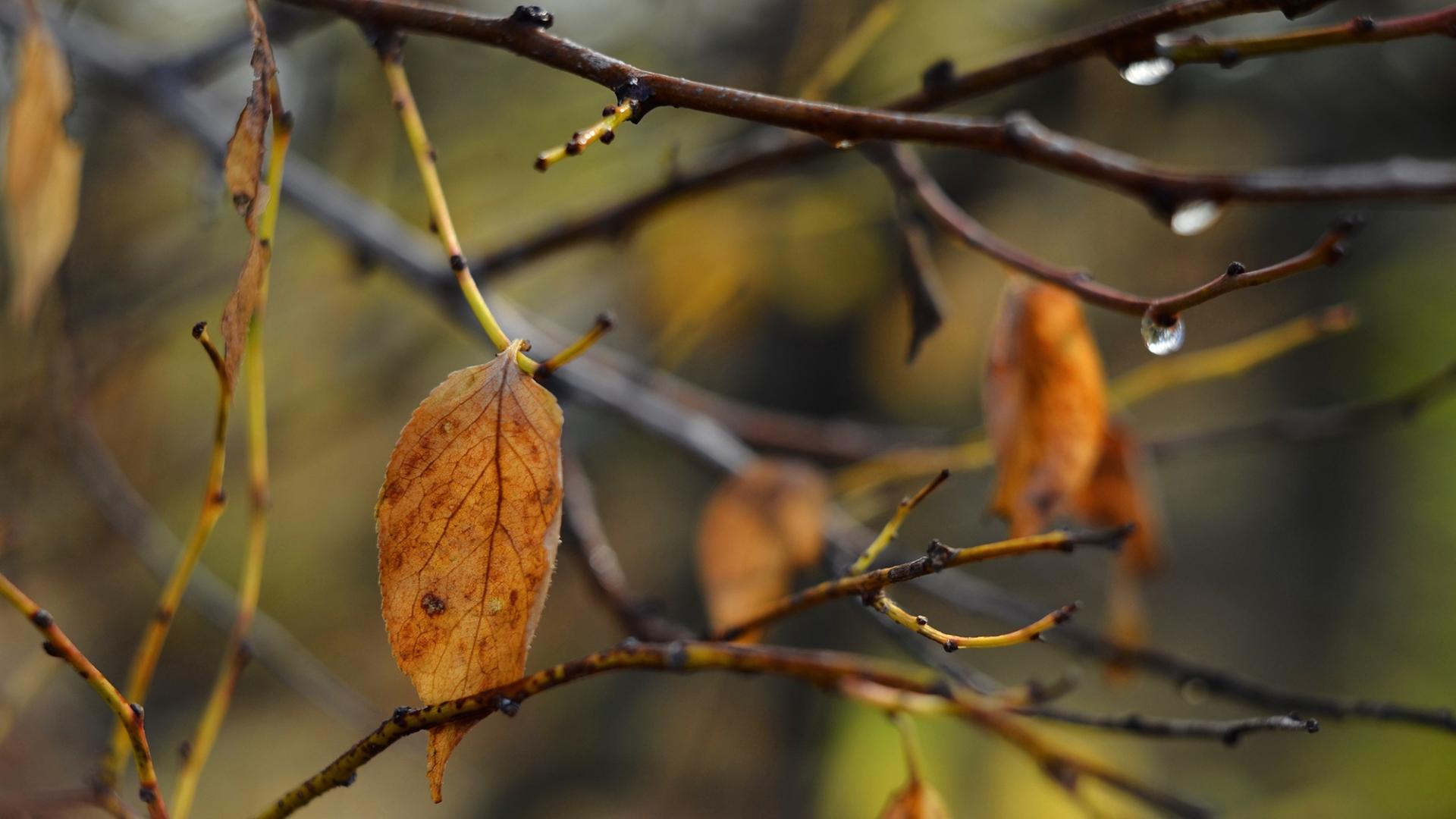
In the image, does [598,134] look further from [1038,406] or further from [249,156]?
[1038,406]

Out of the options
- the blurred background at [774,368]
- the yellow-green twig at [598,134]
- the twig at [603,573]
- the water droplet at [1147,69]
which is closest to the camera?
the yellow-green twig at [598,134]

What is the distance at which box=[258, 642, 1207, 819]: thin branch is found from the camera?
0.94 feet

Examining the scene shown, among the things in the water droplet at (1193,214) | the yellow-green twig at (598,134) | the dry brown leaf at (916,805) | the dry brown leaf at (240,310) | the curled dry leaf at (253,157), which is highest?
the curled dry leaf at (253,157)

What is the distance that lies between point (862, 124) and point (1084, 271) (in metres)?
0.16

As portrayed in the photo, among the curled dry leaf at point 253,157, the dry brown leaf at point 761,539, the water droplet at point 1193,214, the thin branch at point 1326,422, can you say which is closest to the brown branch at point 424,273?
the dry brown leaf at point 761,539

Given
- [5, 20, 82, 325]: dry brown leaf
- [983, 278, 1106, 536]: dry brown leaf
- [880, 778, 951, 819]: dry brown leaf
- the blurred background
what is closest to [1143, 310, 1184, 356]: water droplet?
[983, 278, 1106, 536]: dry brown leaf

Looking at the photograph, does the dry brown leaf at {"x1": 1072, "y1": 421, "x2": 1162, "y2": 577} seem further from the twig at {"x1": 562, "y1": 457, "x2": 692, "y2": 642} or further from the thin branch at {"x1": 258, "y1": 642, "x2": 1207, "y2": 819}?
the twig at {"x1": 562, "y1": 457, "x2": 692, "y2": 642}

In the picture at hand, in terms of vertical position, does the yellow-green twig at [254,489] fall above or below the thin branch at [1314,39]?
above

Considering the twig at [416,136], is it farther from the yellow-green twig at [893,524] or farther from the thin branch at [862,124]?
the yellow-green twig at [893,524]

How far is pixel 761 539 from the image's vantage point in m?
0.63

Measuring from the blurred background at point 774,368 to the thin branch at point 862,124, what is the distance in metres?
Answer: 0.52

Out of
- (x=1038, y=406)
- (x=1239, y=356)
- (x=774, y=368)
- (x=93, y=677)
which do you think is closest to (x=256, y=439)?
(x=93, y=677)

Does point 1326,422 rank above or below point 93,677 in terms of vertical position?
below

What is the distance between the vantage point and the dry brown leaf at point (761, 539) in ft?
2.04
